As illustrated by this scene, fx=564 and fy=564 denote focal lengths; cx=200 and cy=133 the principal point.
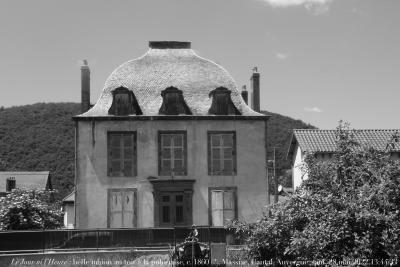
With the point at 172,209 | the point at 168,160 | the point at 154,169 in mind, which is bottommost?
the point at 172,209

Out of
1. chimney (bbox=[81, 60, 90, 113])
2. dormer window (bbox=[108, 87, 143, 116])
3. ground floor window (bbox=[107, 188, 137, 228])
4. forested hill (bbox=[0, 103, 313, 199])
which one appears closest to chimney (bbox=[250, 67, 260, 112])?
dormer window (bbox=[108, 87, 143, 116])

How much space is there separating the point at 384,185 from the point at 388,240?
1193mm

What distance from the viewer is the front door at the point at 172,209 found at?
2397 cm

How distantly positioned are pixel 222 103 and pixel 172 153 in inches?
124

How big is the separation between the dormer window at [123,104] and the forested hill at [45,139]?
1639 inches

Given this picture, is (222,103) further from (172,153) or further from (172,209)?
(172,209)

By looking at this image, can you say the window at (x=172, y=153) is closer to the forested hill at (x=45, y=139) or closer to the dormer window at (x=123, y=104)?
the dormer window at (x=123, y=104)

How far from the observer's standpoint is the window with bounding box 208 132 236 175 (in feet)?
80.2

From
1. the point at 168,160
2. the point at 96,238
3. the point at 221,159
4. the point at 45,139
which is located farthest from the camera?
the point at 45,139

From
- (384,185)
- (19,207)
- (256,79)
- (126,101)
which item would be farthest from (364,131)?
(384,185)

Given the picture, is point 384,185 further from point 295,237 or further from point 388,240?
point 295,237

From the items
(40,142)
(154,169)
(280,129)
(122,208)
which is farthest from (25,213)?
(40,142)

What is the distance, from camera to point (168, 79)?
84.9ft

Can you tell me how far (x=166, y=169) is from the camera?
24281 mm
